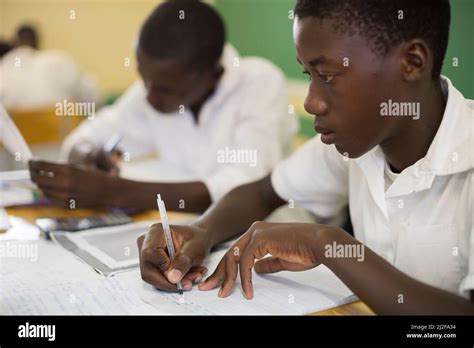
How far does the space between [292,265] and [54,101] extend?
2264mm

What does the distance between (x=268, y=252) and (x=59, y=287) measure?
0.93ft

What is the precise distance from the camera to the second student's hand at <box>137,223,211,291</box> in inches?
27.6

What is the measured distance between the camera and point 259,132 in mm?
1268

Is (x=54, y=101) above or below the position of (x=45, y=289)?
above

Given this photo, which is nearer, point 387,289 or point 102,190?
point 387,289

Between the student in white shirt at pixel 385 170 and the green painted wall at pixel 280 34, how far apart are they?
8cm

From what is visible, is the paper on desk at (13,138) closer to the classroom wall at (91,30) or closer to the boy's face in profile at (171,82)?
the boy's face in profile at (171,82)

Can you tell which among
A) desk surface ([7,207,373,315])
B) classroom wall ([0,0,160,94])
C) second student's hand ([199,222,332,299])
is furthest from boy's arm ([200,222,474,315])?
classroom wall ([0,0,160,94])

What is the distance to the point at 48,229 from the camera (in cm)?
94

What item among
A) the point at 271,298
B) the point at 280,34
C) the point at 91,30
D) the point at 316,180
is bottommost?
the point at 271,298

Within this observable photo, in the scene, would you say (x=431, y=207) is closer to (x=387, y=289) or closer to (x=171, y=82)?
(x=387, y=289)

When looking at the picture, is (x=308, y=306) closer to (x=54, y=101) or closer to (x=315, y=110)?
(x=315, y=110)

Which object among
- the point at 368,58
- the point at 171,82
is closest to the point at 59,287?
the point at 368,58
